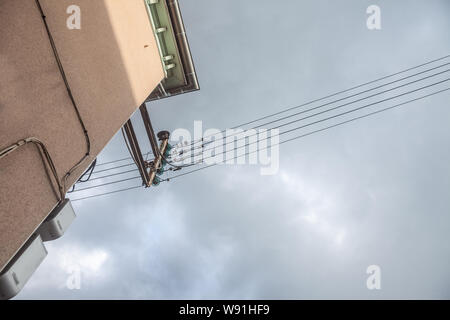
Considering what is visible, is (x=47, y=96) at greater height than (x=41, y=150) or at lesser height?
greater

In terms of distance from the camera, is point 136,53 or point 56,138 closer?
point 56,138

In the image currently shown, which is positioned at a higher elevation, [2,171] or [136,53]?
[136,53]

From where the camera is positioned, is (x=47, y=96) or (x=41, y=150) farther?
(x=47, y=96)

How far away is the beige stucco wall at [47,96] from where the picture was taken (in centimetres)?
214

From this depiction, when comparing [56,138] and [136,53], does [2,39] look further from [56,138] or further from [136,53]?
[136,53]

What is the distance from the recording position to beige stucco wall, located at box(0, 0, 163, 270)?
2139mm

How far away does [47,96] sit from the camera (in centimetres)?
271
